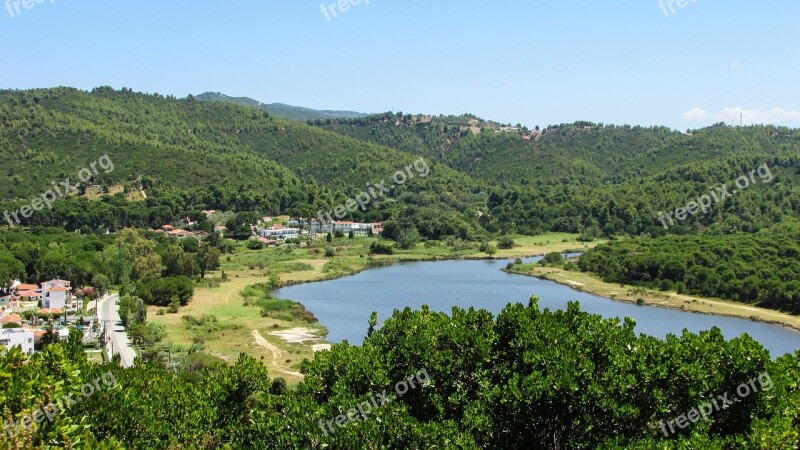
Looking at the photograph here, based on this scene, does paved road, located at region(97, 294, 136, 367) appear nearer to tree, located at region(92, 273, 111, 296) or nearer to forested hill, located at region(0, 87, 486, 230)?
tree, located at region(92, 273, 111, 296)

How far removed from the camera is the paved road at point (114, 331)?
32.3 meters

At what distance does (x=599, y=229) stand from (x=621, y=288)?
108 ft

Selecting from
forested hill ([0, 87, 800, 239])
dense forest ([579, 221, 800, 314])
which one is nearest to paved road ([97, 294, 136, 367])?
forested hill ([0, 87, 800, 239])

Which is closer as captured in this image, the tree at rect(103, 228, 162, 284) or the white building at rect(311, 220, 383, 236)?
the tree at rect(103, 228, 162, 284)

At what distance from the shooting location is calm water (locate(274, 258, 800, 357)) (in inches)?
1614

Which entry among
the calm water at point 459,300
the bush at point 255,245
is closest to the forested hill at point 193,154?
the bush at point 255,245

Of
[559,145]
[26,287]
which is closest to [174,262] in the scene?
[26,287]

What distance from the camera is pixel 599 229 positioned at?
88.2 meters

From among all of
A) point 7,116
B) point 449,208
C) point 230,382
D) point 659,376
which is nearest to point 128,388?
point 230,382

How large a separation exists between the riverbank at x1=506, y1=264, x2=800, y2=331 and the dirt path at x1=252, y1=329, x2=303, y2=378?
Answer: 2526 cm

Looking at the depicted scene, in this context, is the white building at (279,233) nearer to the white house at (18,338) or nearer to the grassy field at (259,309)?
the grassy field at (259,309)

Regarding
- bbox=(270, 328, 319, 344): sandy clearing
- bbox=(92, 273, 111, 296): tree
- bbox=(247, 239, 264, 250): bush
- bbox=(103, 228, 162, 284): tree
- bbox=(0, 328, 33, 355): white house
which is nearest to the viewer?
bbox=(0, 328, 33, 355): white house

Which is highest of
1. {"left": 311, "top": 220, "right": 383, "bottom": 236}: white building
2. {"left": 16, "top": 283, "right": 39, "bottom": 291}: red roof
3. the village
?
{"left": 311, "top": 220, "right": 383, "bottom": 236}: white building

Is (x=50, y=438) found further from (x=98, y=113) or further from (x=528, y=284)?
(x=98, y=113)
